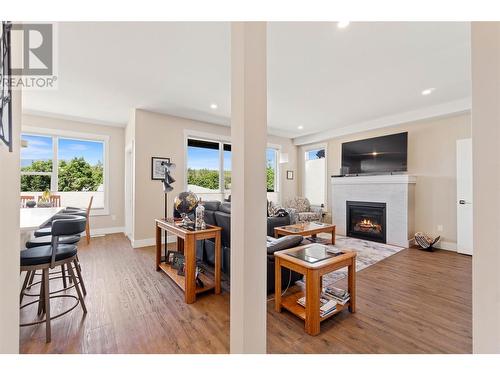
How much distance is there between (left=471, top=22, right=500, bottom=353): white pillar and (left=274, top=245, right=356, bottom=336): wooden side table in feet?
3.16

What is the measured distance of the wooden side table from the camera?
5.64ft

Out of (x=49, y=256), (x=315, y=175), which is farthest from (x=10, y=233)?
(x=315, y=175)

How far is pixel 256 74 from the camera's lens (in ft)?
3.19

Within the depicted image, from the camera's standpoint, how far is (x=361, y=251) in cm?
389

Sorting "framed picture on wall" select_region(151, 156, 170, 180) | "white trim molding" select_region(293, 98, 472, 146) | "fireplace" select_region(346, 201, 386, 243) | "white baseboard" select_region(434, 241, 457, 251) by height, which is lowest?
"white baseboard" select_region(434, 241, 457, 251)

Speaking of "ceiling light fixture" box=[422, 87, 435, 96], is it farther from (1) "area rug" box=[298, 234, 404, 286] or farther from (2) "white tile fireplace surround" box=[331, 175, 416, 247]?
(1) "area rug" box=[298, 234, 404, 286]

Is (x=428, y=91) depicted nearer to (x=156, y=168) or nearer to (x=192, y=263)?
(x=192, y=263)

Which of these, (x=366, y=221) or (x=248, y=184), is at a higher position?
(x=248, y=184)

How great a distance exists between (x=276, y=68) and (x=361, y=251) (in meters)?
3.27

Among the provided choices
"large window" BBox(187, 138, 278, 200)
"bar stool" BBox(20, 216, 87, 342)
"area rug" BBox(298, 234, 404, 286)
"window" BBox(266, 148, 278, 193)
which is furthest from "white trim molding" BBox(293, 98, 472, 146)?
"bar stool" BBox(20, 216, 87, 342)

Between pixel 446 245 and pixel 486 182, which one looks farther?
pixel 446 245
